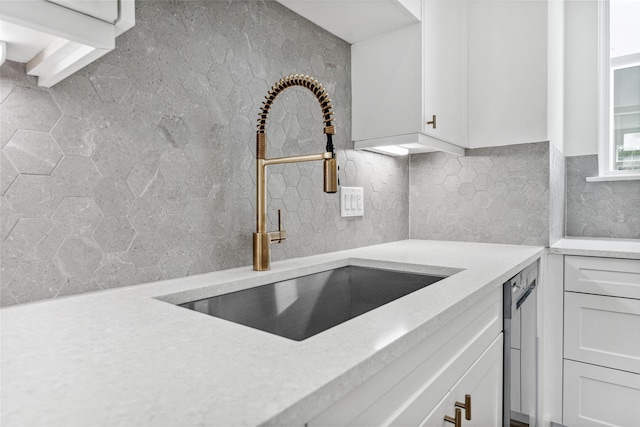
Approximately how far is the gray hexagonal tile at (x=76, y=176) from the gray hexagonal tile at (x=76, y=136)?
0.06ft

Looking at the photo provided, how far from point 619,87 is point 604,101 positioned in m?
0.13

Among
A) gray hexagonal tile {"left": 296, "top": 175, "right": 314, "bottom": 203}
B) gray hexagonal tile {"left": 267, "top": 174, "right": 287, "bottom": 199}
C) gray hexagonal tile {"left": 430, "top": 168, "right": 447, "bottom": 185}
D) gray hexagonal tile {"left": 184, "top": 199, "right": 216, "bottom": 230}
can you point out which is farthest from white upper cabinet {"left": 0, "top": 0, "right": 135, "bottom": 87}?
gray hexagonal tile {"left": 430, "top": 168, "right": 447, "bottom": 185}

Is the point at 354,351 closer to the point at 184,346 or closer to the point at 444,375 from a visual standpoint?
the point at 184,346

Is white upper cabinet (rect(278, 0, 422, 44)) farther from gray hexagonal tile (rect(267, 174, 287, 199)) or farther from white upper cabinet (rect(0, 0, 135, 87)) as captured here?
white upper cabinet (rect(0, 0, 135, 87))

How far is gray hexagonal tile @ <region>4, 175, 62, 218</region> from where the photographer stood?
74cm

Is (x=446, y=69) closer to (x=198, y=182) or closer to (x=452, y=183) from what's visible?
(x=452, y=183)

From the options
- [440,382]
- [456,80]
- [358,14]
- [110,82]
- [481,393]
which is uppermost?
[358,14]

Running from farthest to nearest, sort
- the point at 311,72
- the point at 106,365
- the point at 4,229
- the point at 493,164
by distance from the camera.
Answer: the point at 493,164, the point at 311,72, the point at 4,229, the point at 106,365

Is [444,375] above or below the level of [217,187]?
below

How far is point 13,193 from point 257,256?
58 cm

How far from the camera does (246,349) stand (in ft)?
1.65

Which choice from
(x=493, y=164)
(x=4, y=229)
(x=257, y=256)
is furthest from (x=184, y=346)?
(x=493, y=164)

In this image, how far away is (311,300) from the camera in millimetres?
1203

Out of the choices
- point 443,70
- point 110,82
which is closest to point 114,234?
point 110,82
